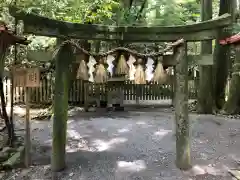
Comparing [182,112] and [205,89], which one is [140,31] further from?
[205,89]

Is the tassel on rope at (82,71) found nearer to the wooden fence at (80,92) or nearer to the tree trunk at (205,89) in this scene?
the tree trunk at (205,89)

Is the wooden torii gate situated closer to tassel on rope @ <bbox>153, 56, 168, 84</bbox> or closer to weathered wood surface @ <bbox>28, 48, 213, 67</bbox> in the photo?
weathered wood surface @ <bbox>28, 48, 213, 67</bbox>

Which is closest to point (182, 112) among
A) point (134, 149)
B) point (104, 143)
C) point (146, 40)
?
point (146, 40)

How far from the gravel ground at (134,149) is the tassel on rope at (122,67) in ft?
6.49

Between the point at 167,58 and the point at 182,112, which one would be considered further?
the point at 167,58

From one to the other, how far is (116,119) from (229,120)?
4.17 m

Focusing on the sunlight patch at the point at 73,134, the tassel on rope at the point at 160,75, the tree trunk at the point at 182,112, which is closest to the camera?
the tassel on rope at the point at 160,75

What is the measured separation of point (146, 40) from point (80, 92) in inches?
319

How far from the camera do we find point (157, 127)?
9.13 m

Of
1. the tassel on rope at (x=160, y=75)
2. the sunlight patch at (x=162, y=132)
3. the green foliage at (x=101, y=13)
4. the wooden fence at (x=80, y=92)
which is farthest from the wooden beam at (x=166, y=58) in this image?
the wooden fence at (x=80, y=92)

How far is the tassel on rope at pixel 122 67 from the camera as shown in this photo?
209 inches

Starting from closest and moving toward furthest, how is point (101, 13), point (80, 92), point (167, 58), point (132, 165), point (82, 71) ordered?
point (82, 71) < point (167, 58) < point (132, 165) < point (101, 13) < point (80, 92)

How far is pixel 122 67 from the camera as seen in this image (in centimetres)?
532

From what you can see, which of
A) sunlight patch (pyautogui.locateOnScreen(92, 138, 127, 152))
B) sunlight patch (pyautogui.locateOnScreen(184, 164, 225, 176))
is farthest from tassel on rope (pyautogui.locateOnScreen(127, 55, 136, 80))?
sunlight patch (pyautogui.locateOnScreen(92, 138, 127, 152))
